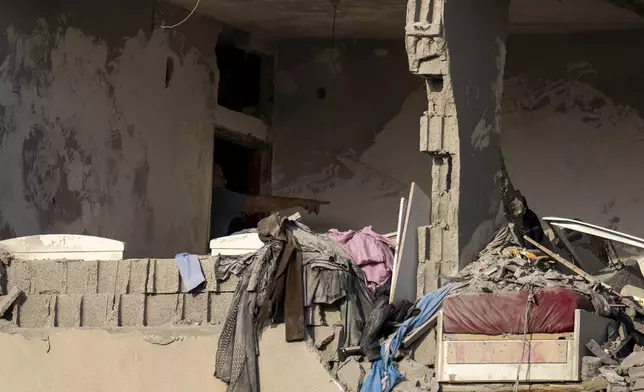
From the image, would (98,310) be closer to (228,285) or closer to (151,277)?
(151,277)

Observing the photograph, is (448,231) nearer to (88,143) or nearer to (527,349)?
(527,349)

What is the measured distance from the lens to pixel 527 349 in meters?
9.92

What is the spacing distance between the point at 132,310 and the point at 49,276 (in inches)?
27.9

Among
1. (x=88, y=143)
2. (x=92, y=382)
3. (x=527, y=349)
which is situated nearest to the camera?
(x=527, y=349)

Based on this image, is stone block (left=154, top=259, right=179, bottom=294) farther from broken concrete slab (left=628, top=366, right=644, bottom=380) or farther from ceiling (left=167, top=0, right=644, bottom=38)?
ceiling (left=167, top=0, right=644, bottom=38)

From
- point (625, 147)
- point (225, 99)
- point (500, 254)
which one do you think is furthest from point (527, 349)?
point (225, 99)

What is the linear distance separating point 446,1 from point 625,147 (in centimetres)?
372

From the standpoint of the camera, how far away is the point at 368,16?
46.6ft

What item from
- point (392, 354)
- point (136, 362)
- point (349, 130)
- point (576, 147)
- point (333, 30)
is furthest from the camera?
point (349, 130)

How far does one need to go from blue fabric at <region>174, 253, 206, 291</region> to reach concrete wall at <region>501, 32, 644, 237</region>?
4364mm

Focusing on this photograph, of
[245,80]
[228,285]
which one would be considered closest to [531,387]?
[228,285]

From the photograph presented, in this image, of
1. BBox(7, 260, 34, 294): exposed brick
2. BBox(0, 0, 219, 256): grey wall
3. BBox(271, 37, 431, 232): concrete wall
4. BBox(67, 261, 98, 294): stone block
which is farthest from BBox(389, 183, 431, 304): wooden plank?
BBox(271, 37, 431, 232): concrete wall

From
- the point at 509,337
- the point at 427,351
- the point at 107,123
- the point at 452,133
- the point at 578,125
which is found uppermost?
the point at 578,125

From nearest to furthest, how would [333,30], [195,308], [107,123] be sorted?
1. [195,308]
2. [107,123]
3. [333,30]
